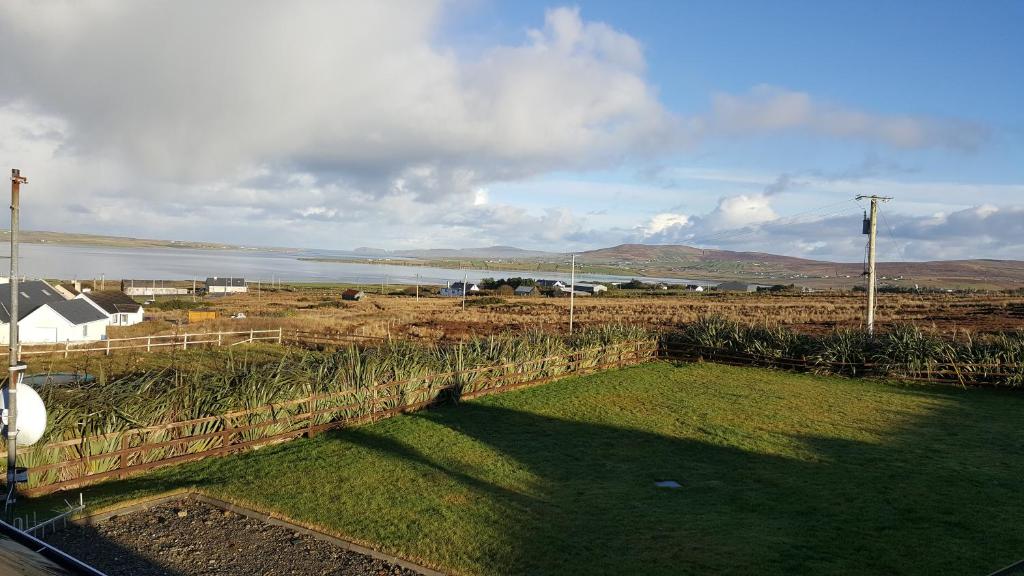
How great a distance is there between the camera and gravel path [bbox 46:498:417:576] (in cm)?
634

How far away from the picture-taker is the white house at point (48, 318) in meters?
31.8

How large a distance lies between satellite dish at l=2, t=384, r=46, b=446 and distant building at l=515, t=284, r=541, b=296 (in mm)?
82886

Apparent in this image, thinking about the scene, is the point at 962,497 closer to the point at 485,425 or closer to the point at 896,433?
the point at 896,433

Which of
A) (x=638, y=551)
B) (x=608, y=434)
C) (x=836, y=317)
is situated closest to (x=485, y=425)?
(x=608, y=434)

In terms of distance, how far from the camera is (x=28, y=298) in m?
33.2

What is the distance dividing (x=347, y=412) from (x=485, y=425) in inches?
105

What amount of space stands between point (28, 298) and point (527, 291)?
65.8m

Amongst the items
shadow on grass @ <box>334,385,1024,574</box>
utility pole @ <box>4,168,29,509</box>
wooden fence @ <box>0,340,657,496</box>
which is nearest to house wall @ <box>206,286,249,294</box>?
wooden fence @ <box>0,340,657,496</box>

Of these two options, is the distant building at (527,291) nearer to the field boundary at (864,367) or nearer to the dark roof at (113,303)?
the dark roof at (113,303)

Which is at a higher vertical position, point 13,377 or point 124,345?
point 13,377

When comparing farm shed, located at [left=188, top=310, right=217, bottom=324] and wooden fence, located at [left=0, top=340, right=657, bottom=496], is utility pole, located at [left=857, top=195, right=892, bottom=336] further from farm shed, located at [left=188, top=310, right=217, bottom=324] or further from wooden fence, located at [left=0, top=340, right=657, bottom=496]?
farm shed, located at [left=188, top=310, right=217, bottom=324]

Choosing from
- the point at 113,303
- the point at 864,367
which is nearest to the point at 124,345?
the point at 113,303

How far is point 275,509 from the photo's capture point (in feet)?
26.0

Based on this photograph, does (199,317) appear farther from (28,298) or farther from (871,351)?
(871,351)
